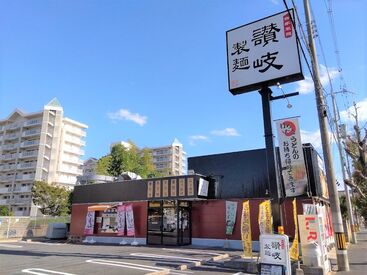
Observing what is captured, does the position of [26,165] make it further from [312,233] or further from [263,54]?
[312,233]

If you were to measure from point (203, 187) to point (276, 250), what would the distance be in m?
11.0

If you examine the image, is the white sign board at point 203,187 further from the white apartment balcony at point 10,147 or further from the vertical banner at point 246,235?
the white apartment balcony at point 10,147

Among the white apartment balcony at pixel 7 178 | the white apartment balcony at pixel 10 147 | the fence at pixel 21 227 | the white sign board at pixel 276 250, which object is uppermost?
the white apartment balcony at pixel 10 147

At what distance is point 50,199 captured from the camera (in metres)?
49.2

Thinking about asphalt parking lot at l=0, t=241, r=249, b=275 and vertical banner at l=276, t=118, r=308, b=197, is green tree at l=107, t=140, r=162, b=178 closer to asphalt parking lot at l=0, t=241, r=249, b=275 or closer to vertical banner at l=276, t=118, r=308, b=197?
asphalt parking lot at l=0, t=241, r=249, b=275

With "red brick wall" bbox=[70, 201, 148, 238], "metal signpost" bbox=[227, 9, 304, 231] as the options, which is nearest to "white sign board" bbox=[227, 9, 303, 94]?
"metal signpost" bbox=[227, 9, 304, 231]

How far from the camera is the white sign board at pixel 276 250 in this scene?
8305 mm

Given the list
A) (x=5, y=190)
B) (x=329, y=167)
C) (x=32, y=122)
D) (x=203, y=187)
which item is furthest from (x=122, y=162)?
(x=329, y=167)

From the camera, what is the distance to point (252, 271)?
10727 millimetres

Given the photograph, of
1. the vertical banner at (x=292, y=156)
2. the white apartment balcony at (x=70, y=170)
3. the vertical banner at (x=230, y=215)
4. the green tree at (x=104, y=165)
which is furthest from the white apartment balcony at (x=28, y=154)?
the vertical banner at (x=292, y=156)

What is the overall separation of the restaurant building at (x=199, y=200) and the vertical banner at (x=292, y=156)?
172 inches

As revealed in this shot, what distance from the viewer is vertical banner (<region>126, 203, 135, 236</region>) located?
2120 cm

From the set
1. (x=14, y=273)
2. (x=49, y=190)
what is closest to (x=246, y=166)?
(x=14, y=273)

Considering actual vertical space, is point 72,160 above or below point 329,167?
above
